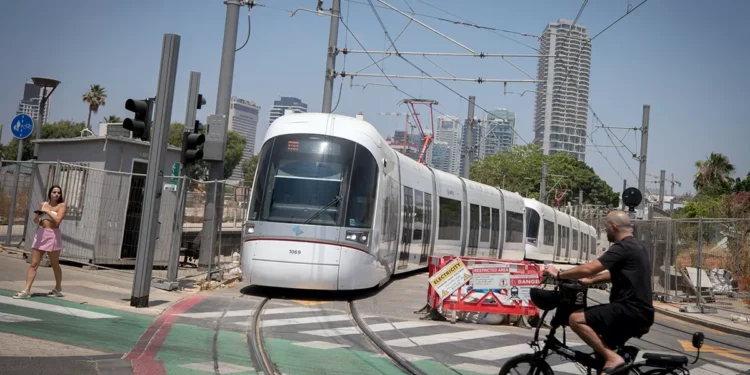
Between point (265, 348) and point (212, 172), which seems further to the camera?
point (212, 172)

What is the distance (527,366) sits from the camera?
6.32 m

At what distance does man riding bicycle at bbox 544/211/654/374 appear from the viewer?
602 centimetres

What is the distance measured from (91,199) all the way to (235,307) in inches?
206

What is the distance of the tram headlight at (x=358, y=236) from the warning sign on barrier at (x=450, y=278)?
5.02 ft

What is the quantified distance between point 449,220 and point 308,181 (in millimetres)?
10187

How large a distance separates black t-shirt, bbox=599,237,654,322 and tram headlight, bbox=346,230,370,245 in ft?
25.4

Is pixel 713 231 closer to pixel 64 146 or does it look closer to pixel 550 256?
pixel 64 146

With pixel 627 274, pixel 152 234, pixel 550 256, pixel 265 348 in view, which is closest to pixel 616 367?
pixel 627 274

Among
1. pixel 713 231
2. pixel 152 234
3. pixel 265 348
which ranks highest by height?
pixel 713 231

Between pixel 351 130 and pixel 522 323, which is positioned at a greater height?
pixel 351 130

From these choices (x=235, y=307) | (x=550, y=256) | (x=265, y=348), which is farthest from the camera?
(x=550, y=256)

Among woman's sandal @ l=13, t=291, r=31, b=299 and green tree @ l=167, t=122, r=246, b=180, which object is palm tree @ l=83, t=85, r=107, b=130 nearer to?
green tree @ l=167, t=122, r=246, b=180

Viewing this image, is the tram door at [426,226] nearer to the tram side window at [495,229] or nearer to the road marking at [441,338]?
the tram side window at [495,229]

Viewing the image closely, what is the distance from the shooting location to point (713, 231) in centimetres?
1878
